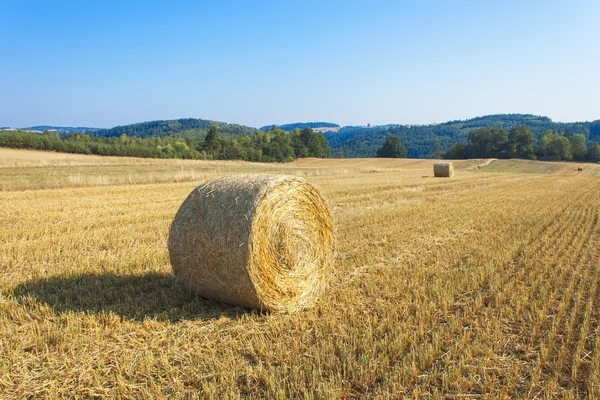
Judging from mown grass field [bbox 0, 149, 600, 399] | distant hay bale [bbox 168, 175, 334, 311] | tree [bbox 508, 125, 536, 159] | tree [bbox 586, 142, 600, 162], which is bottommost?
mown grass field [bbox 0, 149, 600, 399]

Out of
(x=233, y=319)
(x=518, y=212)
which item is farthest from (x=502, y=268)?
(x=518, y=212)

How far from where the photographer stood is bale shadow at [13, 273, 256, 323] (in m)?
4.69

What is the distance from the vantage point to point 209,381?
11.1 feet

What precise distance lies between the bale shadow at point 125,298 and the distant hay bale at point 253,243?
0.20m

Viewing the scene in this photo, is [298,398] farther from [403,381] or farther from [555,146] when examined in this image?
[555,146]

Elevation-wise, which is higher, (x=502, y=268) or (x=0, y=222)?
(x=0, y=222)

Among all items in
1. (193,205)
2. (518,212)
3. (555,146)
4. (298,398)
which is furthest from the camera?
(555,146)

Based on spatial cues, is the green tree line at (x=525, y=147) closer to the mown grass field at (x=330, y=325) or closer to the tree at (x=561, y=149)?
the tree at (x=561, y=149)

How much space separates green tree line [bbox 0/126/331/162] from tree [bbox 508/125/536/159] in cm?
3872

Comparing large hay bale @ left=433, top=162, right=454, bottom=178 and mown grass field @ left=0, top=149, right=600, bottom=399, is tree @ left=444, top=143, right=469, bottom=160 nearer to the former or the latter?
large hay bale @ left=433, top=162, right=454, bottom=178

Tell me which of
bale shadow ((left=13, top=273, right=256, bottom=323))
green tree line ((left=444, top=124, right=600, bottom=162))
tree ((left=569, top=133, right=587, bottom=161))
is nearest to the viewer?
bale shadow ((left=13, top=273, right=256, bottom=323))

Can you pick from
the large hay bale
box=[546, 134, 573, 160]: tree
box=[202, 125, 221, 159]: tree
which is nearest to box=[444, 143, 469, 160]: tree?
box=[546, 134, 573, 160]: tree

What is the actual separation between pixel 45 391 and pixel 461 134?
206266mm

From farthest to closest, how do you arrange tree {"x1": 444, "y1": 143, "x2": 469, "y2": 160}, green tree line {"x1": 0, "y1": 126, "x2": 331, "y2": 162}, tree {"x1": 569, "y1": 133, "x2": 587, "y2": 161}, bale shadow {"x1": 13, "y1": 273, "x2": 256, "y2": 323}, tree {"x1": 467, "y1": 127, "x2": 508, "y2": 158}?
1. tree {"x1": 444, "y1": 143, "x2": 469, "y2": 160}
2. tree {"x1": 467, "y1": 127, "x2": 508, "y2": 158}
3. tree {"x1": 569, "y1": 133, "x2": 587, "y2": 161}
4. green tree line {"x1": 0, "y1": 126, "x2": 331, "y2": 162}
5. bale shadow {"x1": 13, "y1": 273, "x2": 256, "y2": 323}
